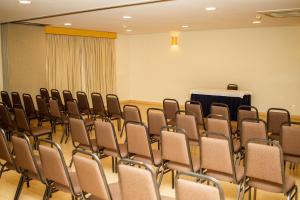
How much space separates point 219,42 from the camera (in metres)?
11.8

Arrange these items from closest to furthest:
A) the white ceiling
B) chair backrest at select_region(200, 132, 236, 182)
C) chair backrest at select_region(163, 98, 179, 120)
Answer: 1. chair backrest at select_region(200, 132, 236, 182)
2. the white ceiling
3. chair backrest at select_region(163, 98, 179, 120)

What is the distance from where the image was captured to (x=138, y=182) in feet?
8.84

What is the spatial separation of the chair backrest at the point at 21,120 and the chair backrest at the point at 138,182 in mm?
3576

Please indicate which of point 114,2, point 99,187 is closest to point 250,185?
point 99,187

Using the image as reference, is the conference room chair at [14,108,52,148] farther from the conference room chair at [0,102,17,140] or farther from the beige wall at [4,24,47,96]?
the beige wall at [4,24,47,96]

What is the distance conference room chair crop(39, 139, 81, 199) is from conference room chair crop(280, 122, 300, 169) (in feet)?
9.29

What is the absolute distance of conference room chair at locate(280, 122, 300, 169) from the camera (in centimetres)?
429

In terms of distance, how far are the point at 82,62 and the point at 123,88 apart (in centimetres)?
255

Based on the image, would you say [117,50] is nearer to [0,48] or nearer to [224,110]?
[0,48]

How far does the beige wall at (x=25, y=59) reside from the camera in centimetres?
918

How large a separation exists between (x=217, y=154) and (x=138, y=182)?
1312 millimetres

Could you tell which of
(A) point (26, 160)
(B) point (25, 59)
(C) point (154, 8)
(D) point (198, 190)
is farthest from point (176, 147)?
(B) point (25, 59)

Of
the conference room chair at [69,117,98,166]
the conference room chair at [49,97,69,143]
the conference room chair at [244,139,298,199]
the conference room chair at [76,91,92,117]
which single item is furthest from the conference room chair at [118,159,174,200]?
the conference room chair at [76,91,92,117]

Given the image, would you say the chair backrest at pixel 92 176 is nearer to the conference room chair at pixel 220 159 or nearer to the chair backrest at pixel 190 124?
the conference room chair at pixel 220 159
